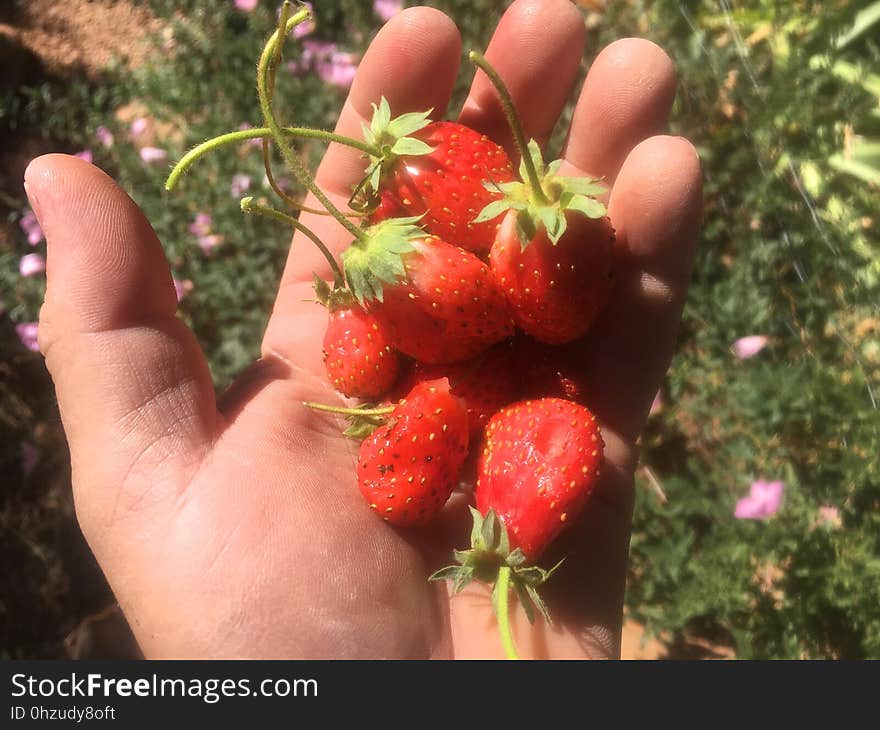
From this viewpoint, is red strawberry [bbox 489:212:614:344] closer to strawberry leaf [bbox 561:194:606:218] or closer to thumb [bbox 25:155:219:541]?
strawberry leaf [bbox 561:194:606:218]

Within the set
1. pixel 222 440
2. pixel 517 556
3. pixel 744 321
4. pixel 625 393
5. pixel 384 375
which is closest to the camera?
pixel 517 556

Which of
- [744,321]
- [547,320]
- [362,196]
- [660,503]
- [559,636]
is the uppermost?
[362,196]

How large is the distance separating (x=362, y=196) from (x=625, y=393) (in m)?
0.65

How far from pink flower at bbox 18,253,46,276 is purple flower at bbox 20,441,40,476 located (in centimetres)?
51

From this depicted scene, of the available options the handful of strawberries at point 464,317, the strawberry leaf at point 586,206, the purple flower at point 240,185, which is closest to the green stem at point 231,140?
the handful of strawberries at point 464,317

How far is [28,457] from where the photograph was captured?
2.45 meters

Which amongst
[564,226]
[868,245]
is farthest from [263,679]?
[868,245]

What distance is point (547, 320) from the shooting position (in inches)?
55.4

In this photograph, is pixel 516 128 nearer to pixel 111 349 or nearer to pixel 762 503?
pixel 111 349

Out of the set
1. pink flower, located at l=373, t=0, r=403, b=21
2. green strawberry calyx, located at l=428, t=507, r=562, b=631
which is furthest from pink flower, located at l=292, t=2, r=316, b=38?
green strawberry calyx, located at l=428, t=507, r=562, b=631

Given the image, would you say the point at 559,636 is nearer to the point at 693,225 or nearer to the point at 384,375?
the point at 384,375

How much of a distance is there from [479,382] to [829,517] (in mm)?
1036

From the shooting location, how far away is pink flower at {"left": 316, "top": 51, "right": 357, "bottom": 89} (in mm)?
2396

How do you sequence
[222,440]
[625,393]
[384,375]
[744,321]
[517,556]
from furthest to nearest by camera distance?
[744,321]
[625,393]
[384,375]
[222,440]
[517,556]
